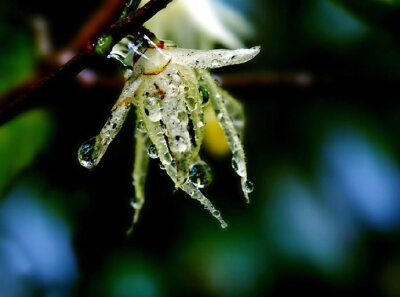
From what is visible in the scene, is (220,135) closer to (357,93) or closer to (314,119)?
(357,93)

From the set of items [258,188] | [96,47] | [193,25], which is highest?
[96,47]

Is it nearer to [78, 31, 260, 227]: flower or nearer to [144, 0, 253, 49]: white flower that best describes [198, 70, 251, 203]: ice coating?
[78, 31, 260, 227]: flower

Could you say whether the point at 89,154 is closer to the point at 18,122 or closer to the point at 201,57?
the point at 201,57

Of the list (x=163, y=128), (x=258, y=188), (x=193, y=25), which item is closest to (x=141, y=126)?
(x=163, y=128)

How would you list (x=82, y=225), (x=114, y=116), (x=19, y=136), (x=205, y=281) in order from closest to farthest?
(x=114, y=116), (x=19, y=136), (x=82, y=225), (x=205, y=281)

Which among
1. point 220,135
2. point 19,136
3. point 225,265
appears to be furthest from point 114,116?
point 225,265

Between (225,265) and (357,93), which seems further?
(225,265)
